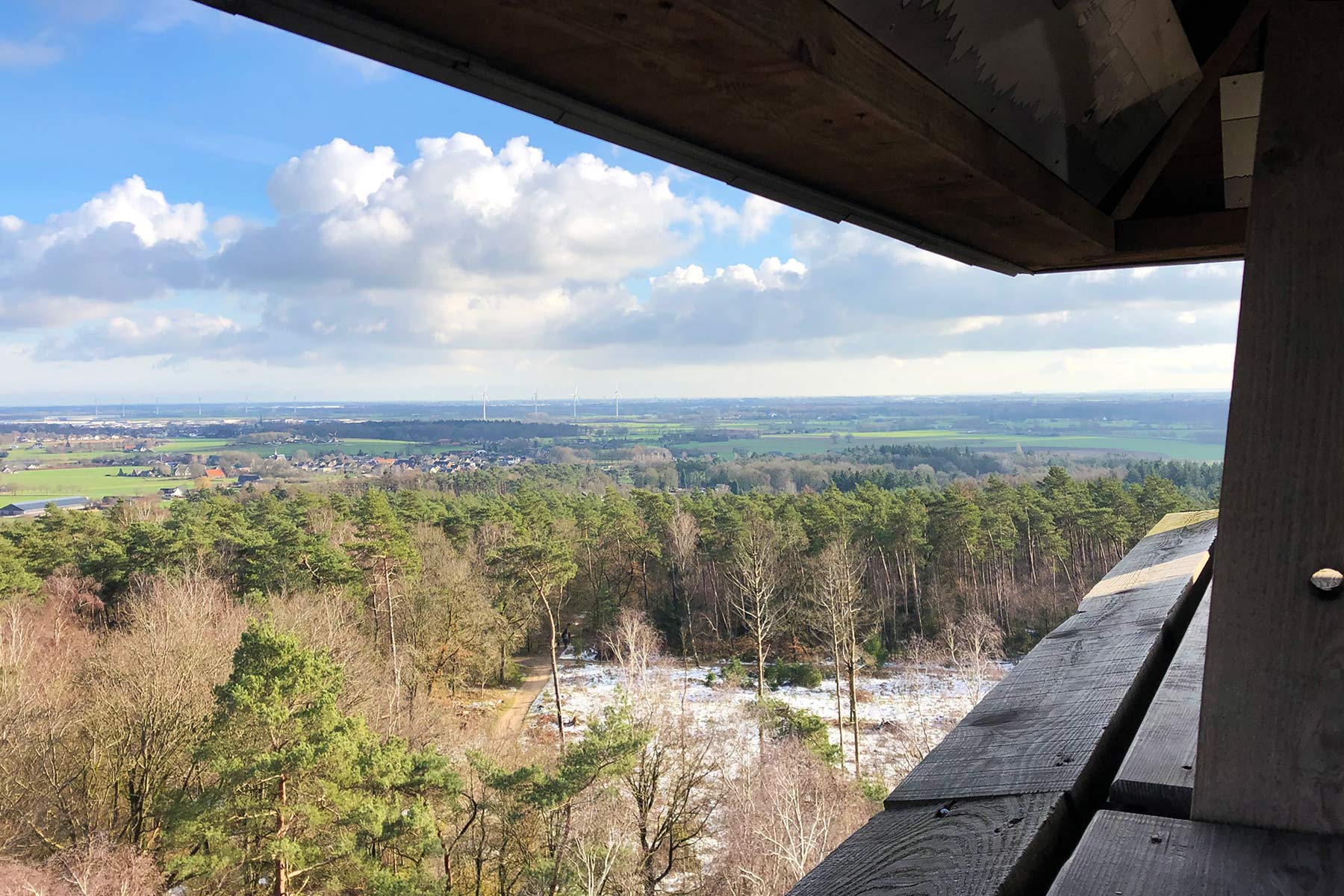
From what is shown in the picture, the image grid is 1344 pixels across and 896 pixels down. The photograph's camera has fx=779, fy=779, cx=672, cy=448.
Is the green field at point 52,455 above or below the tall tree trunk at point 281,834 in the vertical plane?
above

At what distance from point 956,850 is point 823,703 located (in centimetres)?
2030

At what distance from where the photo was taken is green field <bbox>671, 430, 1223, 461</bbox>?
66.8 metres

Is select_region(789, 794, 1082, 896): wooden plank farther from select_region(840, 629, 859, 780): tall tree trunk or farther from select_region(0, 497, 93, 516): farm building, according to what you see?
select_region(0, 497, 93, 516): farm building

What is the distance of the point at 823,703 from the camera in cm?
1970

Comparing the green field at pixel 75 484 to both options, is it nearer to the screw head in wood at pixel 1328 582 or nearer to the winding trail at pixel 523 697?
the winding trail at pixel 523 697

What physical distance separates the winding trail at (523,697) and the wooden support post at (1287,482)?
17859mm

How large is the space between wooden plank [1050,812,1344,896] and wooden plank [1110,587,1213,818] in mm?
44

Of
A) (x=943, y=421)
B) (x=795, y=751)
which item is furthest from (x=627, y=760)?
(x=943, y=421)

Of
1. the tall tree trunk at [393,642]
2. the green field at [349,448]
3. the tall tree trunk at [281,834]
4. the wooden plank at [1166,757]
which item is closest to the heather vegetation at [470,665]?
the tall tree trunk at [281,834]

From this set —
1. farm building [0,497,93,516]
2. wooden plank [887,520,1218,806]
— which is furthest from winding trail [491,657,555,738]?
farm building [0,497,93,516]

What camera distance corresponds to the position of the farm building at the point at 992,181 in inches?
24.4

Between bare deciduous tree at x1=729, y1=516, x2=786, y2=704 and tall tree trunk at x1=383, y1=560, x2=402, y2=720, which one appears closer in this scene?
tall tree trunk at x1=383, y1=560, x2=402, y2=720

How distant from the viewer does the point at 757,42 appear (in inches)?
24.3

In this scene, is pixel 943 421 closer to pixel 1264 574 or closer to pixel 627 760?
pixel 627 760
